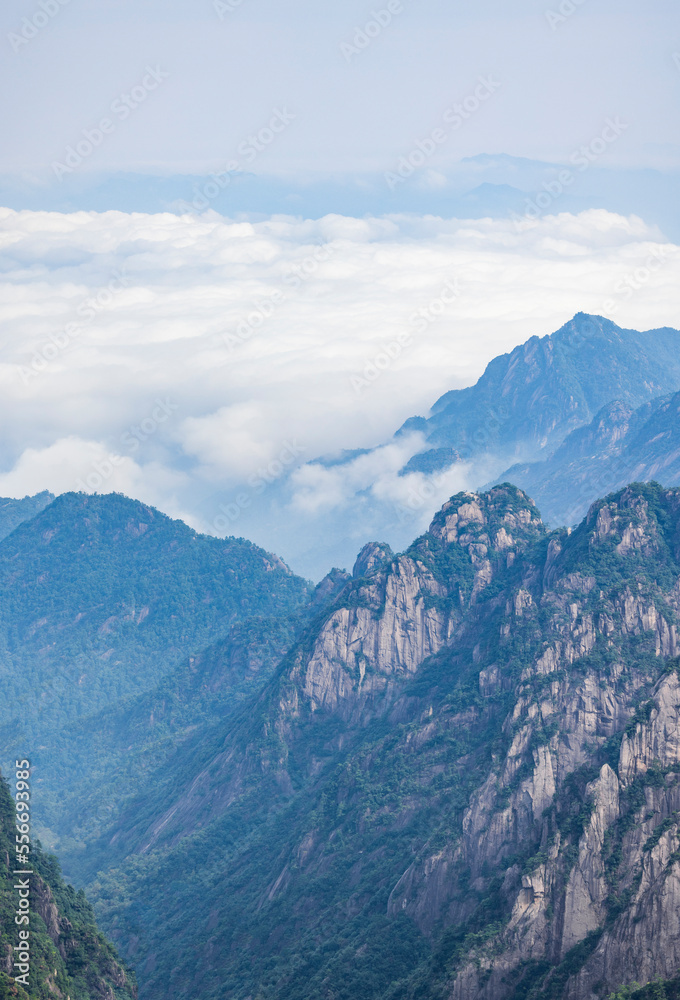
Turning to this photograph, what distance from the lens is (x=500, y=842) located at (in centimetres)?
14950

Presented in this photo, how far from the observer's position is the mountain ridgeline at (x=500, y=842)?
126 m

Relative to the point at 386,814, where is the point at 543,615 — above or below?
above

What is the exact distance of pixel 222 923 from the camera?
17462 cm

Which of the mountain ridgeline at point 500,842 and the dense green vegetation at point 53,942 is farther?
the mountain ridgeline at point 500,842

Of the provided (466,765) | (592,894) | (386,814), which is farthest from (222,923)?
(592,894)

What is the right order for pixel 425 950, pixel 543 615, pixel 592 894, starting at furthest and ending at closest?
pixel 543 615, pixel 425 950, pixel 592 894

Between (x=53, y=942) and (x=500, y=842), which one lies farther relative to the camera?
(x=500, y=842)

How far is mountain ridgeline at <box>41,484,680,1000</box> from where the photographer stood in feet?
412

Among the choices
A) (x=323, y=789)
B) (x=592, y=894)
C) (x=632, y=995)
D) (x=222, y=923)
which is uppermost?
(x=323, y=789)

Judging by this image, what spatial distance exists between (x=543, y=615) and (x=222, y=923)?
61.9 meters

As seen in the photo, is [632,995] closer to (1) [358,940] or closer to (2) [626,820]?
(2) [626,820]

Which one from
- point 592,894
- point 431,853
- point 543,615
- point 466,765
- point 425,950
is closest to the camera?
point 592,894

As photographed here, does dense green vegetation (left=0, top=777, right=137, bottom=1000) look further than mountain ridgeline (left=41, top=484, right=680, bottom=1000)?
No

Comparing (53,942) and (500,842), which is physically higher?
(53,942)
